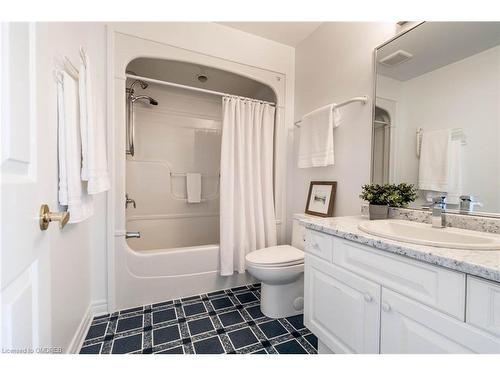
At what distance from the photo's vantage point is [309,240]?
→ 1232 mm

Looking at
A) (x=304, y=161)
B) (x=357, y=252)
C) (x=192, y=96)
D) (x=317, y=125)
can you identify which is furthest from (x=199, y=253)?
(x=192, y=96)

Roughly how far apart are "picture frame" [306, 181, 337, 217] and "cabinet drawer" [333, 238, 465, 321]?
0.79m

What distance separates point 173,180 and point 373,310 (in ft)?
8.09

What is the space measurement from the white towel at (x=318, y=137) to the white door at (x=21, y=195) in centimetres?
163

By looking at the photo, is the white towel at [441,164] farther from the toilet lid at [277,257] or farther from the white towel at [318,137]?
the toilet lid at [277,257]

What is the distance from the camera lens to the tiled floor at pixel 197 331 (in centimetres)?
130

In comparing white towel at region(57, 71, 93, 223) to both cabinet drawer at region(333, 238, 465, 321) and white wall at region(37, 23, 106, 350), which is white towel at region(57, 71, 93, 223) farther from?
cabinet drawer at region(333, 238, 465, 321)

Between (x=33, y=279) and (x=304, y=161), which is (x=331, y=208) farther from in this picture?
(x=33, y=279)

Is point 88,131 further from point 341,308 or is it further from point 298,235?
point 298,235

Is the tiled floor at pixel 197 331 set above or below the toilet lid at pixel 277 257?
below

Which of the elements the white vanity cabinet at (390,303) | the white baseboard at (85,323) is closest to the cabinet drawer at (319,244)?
the white vanity cabinet at (390,303)

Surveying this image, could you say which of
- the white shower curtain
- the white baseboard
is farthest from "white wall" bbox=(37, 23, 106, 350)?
the white shower curtain

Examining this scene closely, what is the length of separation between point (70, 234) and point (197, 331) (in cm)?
97
